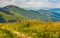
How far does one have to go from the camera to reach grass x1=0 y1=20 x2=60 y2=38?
7492mm

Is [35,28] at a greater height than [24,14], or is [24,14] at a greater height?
[24,14]

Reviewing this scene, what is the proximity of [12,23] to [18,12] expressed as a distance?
2.93 feet

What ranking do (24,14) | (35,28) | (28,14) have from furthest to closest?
1. (24,14)
2. (28,14)
3. (35,28)

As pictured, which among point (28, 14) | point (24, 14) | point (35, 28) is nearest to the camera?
point (35, 28)

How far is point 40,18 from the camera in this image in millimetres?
8883

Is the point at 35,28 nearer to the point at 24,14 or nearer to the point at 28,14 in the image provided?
the point at 28,14

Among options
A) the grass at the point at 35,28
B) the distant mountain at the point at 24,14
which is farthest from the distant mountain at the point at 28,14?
the grass at the point at 35,28

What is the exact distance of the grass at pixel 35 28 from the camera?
7492 millimetres

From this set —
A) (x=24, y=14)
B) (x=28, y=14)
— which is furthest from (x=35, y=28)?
(x=24, y=14)

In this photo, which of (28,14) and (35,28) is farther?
(28,14)

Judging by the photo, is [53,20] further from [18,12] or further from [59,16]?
[18,12]

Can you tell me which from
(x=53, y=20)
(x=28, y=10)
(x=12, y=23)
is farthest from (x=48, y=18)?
(x=12, y=23)

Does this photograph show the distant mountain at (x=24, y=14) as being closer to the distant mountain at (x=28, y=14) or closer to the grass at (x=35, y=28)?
the distant mountain at (x=28, y=14)

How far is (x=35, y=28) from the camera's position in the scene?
7.91m
